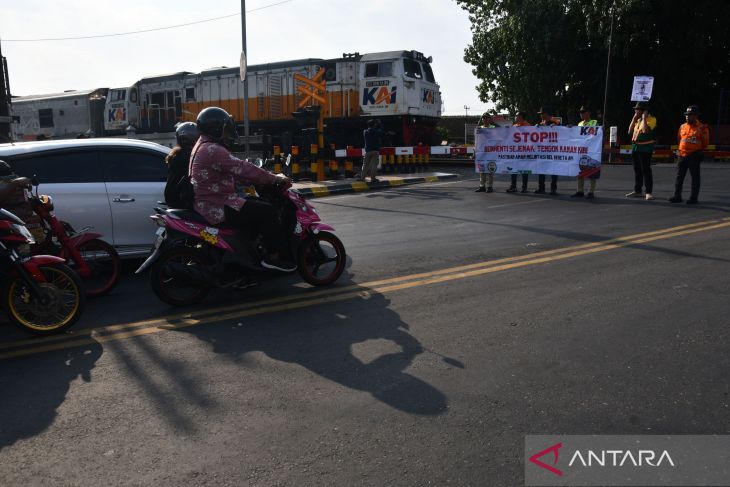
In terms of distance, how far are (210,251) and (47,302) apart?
1464mm

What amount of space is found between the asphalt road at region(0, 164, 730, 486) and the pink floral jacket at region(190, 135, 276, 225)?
929 mm

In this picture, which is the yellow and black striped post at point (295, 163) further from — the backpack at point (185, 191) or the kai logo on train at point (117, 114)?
the kai logo on train at point (117, 114)

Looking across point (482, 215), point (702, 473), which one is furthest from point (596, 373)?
point (482, 215)

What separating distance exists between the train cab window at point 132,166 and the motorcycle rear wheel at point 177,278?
6.35ft

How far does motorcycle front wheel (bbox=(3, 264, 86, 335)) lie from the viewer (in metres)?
5.03

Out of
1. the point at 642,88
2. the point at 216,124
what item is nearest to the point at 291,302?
the point at 216,124

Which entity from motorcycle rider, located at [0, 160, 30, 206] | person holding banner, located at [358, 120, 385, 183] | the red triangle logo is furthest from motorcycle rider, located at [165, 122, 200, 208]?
person holding banner, located at [358, 120, 385, 183]

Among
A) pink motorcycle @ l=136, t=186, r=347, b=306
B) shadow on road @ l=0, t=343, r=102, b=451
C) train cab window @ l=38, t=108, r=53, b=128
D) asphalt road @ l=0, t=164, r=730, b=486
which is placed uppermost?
train cab window @ l=38, t=108, r=53, b=128

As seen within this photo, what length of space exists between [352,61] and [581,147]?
13.3 m

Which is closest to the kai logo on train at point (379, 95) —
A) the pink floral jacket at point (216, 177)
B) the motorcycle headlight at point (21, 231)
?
the pink floral jacket at point (216, 177)

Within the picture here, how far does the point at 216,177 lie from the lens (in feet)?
19.4

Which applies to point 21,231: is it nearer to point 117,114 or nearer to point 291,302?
point 291,302

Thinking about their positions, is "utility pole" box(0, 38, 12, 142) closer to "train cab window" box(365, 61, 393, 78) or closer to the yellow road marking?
the yellow road marking

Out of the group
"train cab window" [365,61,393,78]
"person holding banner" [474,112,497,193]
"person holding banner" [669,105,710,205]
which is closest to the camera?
"person holding banner" [669,105,710,205]
